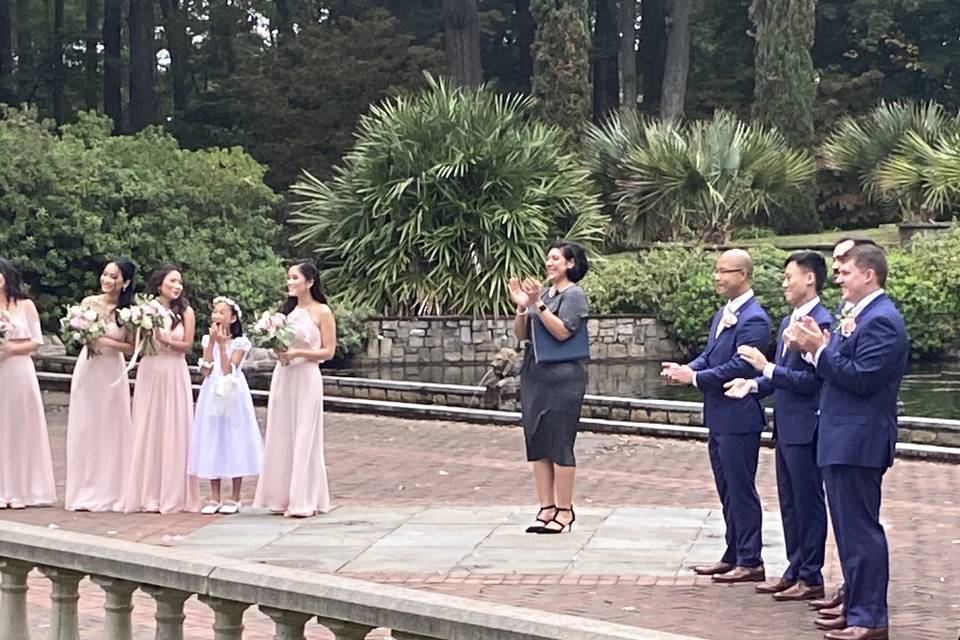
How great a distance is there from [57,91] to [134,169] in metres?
25.9

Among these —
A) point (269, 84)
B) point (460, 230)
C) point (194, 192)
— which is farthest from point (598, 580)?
point (269, 84)

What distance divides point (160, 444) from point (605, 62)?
39.0 m

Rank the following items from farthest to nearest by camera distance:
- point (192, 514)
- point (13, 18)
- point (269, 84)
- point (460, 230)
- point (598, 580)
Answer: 1. point (13, 18)
2. point (269, 84)
3. point (460, 230)
4. point (192, 514)
5. point (598, 580)

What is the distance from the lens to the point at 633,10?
149ft

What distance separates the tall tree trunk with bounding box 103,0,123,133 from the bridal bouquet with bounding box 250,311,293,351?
3326 centimetres

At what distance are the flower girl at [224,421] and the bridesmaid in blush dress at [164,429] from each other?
5.3 inches

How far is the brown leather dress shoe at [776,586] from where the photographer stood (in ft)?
25.9

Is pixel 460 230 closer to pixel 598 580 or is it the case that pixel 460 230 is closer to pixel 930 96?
pixel 598 580

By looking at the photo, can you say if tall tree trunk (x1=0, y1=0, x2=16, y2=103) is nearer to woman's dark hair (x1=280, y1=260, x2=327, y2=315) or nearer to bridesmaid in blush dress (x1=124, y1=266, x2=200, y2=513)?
bridesmaid in blush dress (x1=124, y1=266, x2=200, y2=513)

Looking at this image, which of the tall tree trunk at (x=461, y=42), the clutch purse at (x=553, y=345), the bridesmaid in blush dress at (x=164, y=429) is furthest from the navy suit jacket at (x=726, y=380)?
the tall tree trunk at (x=461, y=42)

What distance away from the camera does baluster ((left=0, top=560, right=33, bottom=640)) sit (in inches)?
202

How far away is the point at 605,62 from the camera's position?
48.3 meters

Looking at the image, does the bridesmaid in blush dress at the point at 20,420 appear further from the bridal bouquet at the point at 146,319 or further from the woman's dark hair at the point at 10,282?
the bridal bouquet at the point at 146,319

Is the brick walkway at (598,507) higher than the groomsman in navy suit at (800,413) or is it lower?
lower
